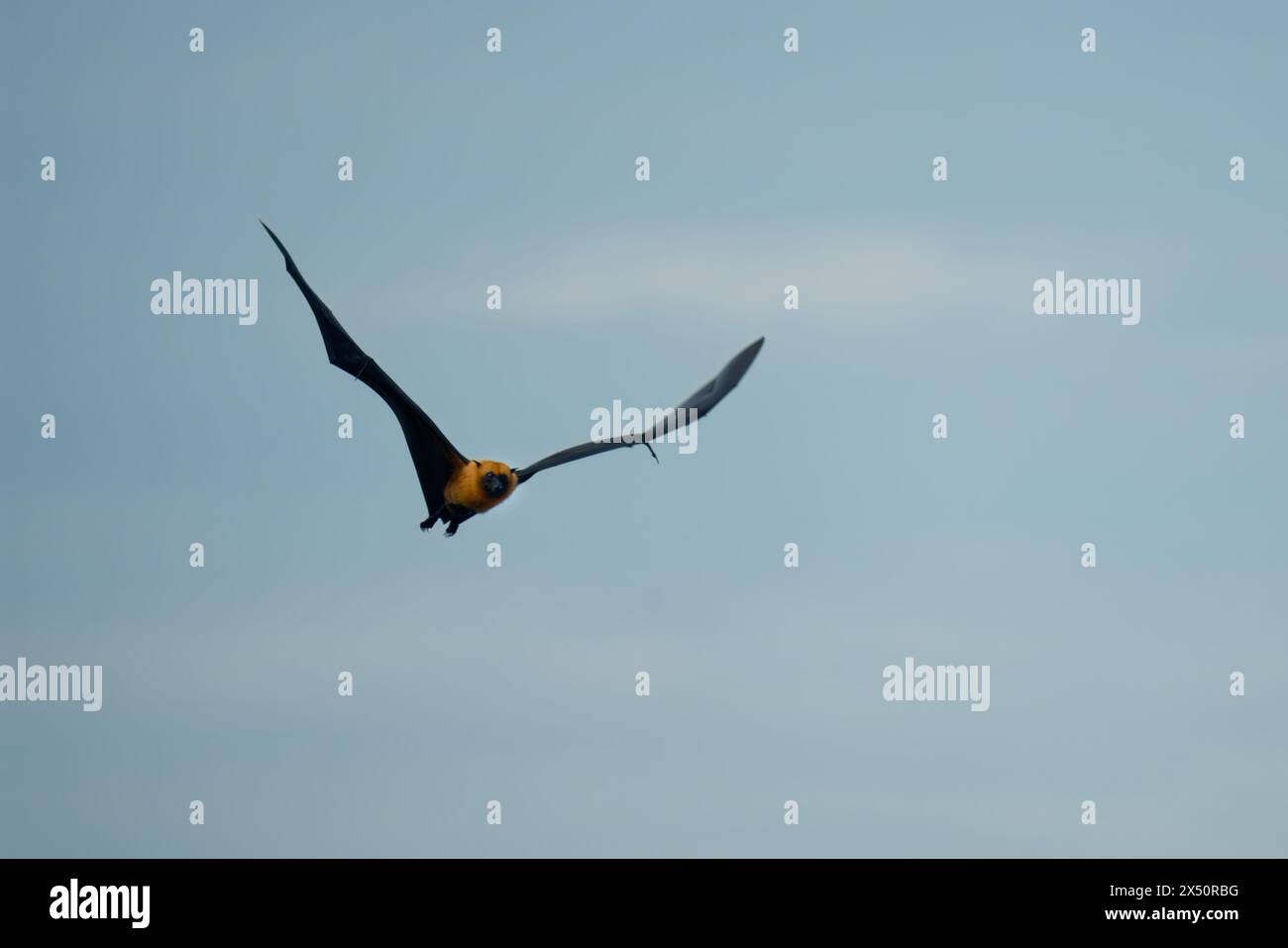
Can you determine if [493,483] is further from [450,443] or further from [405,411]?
[405,411]

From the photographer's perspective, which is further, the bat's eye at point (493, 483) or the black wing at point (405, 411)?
the black wing at point (405, 411)

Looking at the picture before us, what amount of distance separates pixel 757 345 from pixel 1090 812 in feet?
65.9

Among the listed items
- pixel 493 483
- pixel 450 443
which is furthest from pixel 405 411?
pixel 493 483

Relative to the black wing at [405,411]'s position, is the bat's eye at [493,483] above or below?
below

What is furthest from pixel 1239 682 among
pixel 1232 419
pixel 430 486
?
pixel 430 486

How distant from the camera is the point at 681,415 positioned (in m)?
59.1

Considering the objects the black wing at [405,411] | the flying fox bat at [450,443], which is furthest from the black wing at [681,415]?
the black wing at [405,411]

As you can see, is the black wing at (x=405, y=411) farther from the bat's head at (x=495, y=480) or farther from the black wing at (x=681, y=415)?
the black wing at (x=681, y=415)

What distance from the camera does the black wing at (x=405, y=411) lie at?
195 ft

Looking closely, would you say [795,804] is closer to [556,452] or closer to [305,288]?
[556,452]

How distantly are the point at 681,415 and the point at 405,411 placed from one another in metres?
6.45

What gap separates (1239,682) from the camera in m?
79.5

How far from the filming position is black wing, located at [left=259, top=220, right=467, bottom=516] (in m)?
59.5
